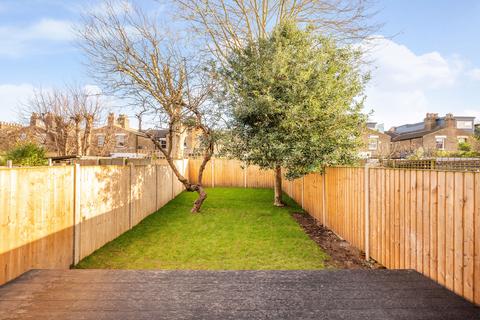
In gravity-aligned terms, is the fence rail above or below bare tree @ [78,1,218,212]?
below

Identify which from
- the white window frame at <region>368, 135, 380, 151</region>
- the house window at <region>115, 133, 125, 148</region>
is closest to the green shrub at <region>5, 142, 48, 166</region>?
the white window frame at <region>368, 135, 380, 151</region>

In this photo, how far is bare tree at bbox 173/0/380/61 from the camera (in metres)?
12.2

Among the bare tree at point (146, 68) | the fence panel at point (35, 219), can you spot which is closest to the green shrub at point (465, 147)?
the bare tree at point (146, 68)

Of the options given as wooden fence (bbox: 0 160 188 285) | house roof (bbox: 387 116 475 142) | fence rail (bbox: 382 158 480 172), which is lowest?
wooden fence (bbox: 0 160 188 285)

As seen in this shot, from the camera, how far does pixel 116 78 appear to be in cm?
985

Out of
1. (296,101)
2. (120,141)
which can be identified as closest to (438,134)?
(296,101)

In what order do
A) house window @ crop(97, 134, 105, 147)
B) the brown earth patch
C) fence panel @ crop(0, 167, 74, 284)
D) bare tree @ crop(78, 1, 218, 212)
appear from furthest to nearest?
house window @ crop(97, 134, 105, 147) < bare tree @ crop(78, 1, 218, 212) < the brown earth patch < fence panel @ crop(0, 167, 74, 284)

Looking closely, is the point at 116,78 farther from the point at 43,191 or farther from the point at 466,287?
the point at 466,287

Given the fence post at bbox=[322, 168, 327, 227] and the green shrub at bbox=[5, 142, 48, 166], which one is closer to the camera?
the green shrub at bbox=[5, 142, 48, 166]

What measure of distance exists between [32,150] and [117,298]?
740 cm

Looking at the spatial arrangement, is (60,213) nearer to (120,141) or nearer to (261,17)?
(261,17)

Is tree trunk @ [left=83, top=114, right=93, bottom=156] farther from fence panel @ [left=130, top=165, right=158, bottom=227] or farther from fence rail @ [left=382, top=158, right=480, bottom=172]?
fence rail @ [left=382, top=158, right=480, bottom=172]

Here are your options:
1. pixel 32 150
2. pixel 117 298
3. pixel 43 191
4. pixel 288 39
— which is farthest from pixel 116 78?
pixel 117 298

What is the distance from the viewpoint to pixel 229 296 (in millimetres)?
2818
